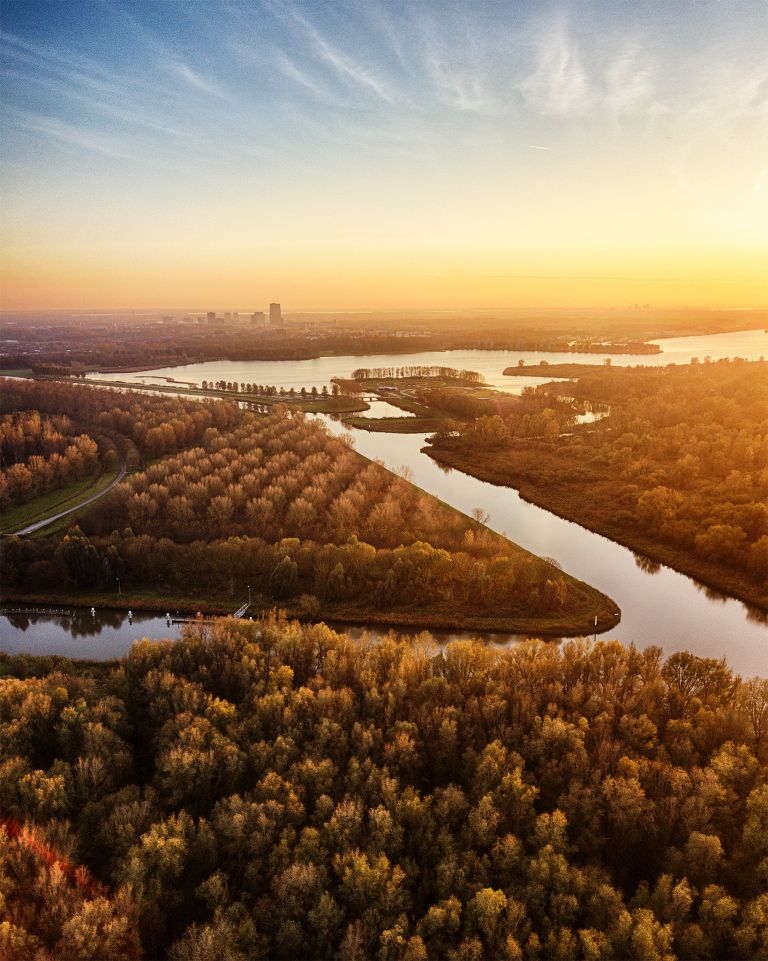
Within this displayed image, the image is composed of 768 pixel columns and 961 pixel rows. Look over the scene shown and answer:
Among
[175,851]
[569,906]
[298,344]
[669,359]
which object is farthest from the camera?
[298,344]

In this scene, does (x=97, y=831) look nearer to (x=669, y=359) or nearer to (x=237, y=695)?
(x=237, y=695)

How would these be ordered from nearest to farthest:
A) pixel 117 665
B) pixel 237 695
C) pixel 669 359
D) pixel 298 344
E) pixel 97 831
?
pixel 97 831 → pixel 237 695 → pixel 117 665 → pixel 669 359 → pixel 298 344

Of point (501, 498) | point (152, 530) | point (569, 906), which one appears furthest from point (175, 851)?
point (501, 498)

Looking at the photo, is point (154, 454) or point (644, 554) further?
point (154, 454)

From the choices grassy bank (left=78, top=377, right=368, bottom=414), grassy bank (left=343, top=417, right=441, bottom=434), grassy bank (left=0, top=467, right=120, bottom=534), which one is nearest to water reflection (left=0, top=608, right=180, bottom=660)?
grassy bank (left=0, top=467, right=120, bottom=534)

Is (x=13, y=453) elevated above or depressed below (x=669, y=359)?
below

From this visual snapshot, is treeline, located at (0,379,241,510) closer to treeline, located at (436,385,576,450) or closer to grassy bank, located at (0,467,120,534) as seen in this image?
grassy bank, located at (0,467,120,534)

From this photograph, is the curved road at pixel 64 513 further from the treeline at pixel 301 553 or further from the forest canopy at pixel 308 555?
the treeline at pixel 301 553

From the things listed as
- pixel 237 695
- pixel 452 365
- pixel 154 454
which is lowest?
pixel 237 695
